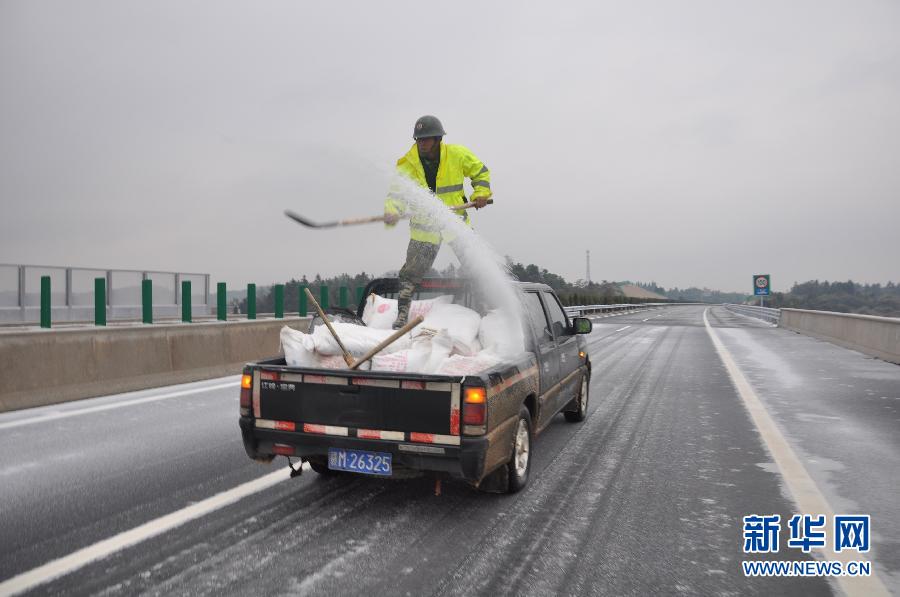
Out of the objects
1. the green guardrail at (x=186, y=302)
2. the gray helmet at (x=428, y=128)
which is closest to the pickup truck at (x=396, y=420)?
the gray helmet at (x=428, y=128)

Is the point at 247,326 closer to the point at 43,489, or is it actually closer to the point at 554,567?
the point at 43,489

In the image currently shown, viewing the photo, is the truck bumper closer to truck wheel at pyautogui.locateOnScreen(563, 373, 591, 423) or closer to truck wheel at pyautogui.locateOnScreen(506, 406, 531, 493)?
truck wheel at pyautogui.locateOnScreen(506, 406, 531, 493)

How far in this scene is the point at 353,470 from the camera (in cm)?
416

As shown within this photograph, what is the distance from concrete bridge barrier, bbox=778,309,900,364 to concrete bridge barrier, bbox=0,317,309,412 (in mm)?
13415

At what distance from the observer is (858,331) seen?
17.1m

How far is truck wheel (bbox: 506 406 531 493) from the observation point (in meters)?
4.53

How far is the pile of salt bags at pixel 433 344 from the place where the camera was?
446 cm

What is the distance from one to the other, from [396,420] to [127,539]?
5.45ft

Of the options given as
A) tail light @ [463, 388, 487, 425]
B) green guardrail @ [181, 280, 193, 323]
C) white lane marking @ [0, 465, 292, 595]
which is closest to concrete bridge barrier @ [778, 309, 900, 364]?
tail light @ [463, 388, 487, 425]

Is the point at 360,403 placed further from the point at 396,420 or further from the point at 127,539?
the point at 127,539

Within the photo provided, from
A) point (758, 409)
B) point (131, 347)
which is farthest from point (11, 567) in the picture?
point (758, 409)

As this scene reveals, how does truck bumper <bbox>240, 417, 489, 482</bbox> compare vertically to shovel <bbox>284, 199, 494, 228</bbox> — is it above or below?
below

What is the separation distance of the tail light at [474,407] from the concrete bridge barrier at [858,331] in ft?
43.5

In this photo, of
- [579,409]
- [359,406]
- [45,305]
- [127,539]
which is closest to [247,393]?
[359,406]
